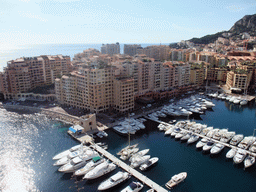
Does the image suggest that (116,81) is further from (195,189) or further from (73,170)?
(195,189)

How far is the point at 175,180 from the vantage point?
119ft

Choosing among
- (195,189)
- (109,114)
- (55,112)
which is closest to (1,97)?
(55,112)

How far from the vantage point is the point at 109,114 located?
66.5 meters

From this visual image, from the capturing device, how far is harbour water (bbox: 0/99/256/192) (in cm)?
3709

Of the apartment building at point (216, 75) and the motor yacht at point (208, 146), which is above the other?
the apartment building at point (216, 75)

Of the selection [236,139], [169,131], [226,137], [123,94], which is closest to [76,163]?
[169,131]

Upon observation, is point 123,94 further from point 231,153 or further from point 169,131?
point 231,153

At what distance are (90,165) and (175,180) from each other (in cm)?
1649

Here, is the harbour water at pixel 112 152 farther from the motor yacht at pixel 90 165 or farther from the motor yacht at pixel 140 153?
the motor yacht at pixel 140 153

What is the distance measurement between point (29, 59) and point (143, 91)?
54.3m

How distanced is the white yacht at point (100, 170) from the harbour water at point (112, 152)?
120 cm

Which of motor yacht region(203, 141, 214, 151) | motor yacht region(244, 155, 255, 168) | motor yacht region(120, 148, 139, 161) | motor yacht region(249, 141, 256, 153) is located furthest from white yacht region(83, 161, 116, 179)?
motor yacht region(249, 141, 256, 153)

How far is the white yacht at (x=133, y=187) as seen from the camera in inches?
1340

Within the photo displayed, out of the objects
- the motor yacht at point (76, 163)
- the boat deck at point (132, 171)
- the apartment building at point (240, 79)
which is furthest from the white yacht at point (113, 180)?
the apartment building at point (240, 79)
